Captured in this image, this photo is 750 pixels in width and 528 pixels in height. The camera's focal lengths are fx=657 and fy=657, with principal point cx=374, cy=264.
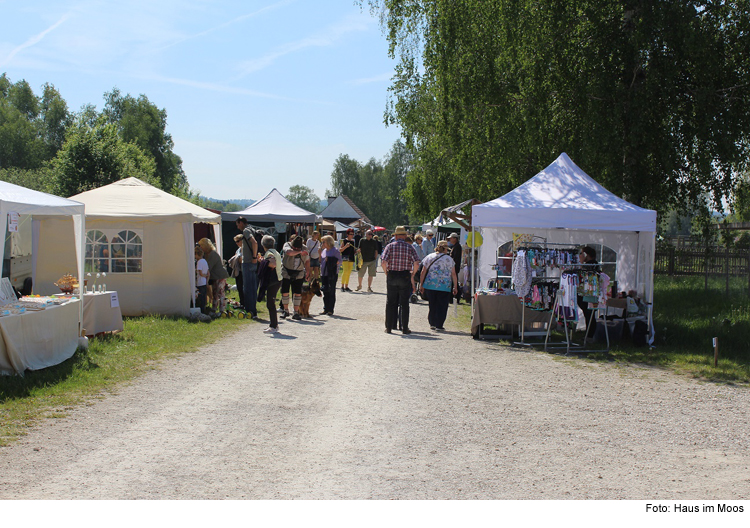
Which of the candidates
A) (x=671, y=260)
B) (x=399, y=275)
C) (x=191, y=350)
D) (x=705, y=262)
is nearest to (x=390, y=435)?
(x=191, y=350)

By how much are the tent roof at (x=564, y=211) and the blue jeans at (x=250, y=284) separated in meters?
4.77

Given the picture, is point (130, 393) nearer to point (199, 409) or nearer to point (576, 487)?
point (199, 409)

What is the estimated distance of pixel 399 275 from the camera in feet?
39.8

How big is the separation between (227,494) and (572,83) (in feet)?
38.9

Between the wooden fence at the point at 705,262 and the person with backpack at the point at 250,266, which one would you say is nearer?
the person with backpack at the point at 250,266

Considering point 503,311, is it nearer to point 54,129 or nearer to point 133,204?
point 133,204

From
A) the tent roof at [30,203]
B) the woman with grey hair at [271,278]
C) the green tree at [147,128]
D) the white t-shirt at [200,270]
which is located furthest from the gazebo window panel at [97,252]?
the green tree at [147,128]

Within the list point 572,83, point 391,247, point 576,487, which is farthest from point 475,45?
point 576,487

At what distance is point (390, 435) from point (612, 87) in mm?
10108

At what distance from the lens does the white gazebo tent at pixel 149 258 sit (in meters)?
12.6

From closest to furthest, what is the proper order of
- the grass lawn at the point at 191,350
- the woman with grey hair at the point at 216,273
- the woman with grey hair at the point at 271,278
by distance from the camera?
the grass lawn at the point at 191,350 < the woman with grey hair at the point at 271,278 < the woman with grey hair at the point at 216,273

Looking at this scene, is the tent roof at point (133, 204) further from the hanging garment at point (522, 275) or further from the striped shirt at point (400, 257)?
the hanging garment at point (522, 275)

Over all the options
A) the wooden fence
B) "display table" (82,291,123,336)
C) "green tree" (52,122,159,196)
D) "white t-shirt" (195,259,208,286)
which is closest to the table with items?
"white t-shirt" (195,259,208,286)

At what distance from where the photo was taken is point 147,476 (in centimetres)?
459
